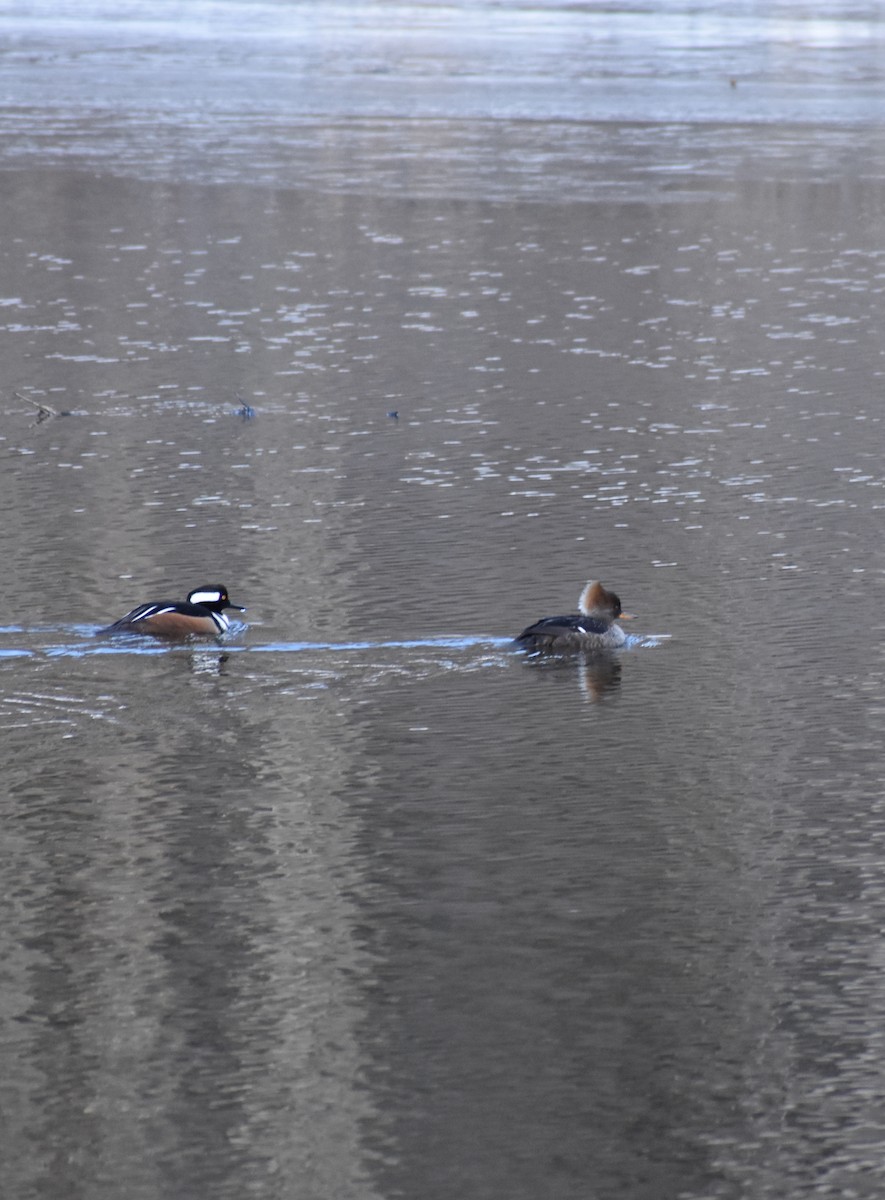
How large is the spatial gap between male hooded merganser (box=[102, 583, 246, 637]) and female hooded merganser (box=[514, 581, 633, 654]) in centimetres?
135

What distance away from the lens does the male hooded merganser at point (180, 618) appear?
10.1 meters

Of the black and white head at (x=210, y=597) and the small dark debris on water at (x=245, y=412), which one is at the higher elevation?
the black and white head at (x=210, y=597)

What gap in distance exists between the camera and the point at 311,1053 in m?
6.22

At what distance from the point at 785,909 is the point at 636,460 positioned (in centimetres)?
731

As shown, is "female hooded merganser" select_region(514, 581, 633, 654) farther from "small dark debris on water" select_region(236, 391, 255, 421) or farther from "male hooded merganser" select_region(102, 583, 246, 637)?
"small dark debris on water" select_region(236, 391, 255, 421)

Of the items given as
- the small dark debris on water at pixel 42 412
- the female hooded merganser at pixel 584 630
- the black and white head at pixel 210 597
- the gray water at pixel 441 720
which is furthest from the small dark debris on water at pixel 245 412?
the female hooded merganser at pixel 584 630

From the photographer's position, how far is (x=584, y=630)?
32.8ft

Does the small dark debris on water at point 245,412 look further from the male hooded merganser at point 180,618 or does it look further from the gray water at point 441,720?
the male hooded merganser at point 180,618

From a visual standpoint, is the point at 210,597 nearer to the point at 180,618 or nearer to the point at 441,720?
the point at 180,618

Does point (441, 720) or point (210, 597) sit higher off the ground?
point (210, 597)

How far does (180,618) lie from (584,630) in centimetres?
177

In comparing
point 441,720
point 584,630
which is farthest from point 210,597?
point 584,630

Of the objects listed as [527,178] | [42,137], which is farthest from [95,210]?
[42,137]

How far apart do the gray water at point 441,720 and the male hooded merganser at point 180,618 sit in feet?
0.32
